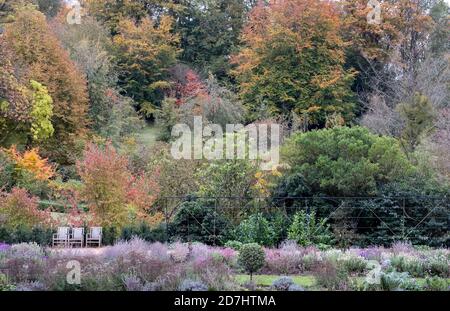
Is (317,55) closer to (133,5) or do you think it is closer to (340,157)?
(133,5)

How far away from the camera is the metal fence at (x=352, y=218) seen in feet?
60.4

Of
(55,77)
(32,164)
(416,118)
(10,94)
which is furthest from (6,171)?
(416,118)

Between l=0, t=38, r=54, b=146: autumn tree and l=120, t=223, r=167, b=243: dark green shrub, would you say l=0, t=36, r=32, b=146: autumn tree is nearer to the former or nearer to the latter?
l=0, t=38, r=54, b=146: autumn tree

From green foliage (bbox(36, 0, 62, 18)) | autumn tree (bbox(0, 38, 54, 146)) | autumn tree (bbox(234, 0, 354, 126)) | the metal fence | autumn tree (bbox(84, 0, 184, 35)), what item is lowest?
the metal fence

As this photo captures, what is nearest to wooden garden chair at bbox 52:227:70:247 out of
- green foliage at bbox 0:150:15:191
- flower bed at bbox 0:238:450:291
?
flower bed at bbox 0:238:450:291

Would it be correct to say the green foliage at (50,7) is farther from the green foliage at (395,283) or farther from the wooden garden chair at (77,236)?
the green foliage at (395,283)

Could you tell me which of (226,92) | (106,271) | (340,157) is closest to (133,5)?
(226,92)

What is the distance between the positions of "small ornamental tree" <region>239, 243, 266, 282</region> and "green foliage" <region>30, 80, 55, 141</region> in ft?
54.5

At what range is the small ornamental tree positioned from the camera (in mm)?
12180

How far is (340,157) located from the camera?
1927cm

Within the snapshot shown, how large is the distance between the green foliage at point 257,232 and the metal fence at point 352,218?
17.0 inches

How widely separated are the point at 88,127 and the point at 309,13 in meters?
13.7
